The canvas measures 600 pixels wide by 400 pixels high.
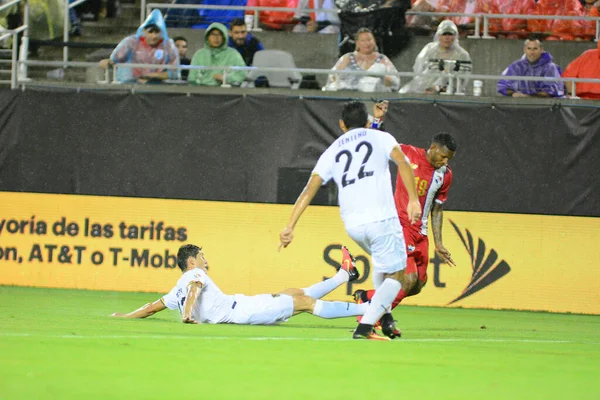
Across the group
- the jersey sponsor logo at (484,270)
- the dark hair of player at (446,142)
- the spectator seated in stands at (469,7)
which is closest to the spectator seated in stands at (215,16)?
the spectator seated in stands at (469,7)

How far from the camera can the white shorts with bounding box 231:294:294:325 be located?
1056 cm

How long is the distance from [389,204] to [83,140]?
8494 mm

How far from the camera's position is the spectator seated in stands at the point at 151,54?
55.0 ft

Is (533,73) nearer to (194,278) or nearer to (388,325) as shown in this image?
(388,325)

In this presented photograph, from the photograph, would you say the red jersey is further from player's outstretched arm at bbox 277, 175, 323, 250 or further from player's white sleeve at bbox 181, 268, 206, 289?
player's white sleeve at bbox 181, 268, 206, 289

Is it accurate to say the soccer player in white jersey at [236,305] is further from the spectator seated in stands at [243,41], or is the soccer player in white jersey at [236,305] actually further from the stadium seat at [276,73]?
the spectator seated in stands at [243,41]

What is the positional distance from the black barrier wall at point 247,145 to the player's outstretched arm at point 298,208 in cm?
675

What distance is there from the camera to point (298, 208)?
363 inches

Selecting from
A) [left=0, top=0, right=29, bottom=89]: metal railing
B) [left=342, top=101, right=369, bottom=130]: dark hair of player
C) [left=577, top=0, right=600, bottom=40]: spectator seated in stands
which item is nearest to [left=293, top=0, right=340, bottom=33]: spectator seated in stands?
[left=577, top=0, right=600, bottom=40]: spectator seated in stands

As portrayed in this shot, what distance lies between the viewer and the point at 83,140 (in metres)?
16.5

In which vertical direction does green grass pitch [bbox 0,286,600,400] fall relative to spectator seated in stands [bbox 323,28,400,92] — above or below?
below

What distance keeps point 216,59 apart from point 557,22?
5.99m

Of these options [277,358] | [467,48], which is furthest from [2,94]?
[277,358]

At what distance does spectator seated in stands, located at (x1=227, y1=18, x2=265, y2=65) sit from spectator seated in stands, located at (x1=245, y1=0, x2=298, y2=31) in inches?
37.2
